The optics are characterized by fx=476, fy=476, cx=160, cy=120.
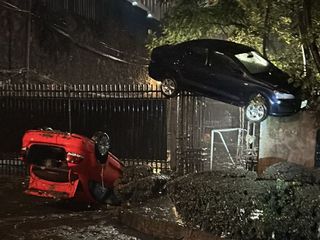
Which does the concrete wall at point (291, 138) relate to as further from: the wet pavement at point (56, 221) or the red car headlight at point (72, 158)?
the red car headlight at point (72, 158)

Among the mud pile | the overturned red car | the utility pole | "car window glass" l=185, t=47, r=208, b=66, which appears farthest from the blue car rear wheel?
the utility pole

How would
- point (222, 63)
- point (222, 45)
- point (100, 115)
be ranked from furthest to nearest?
point (100, 115) → point (222, 45) → point (222, 63)

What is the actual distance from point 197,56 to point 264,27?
1.76 metres

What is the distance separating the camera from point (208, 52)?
10344mm

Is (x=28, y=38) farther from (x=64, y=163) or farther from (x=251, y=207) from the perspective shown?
(x=251, y=207)

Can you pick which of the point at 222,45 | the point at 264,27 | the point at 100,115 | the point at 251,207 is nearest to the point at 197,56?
the point at 222,45

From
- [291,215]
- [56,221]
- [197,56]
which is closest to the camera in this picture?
[291,215]

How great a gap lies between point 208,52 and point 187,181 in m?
4.97

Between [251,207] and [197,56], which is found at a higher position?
[197,56]

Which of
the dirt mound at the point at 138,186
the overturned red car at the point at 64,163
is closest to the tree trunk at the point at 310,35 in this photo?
the dirt mound at the point at 138,186

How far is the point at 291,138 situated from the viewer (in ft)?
27.0

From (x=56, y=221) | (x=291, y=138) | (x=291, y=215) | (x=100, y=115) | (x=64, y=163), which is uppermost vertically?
(x=100, y=115)

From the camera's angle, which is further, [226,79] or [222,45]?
[222,45]

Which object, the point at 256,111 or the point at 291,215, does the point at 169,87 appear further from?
the point at 291,215
